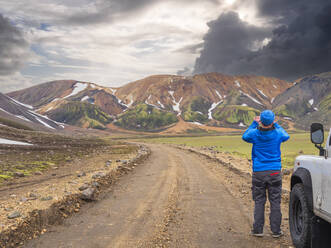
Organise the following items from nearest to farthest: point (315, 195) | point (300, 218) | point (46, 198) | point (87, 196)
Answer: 1. point (315, 195)
2. point (300, 218)
3. point (46, 198)
4. point (87, 196)

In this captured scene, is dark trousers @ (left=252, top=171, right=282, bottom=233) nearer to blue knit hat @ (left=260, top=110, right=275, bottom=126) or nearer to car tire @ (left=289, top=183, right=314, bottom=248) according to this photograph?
car tire @ (left=289, top=183, right=314, bottom=248)

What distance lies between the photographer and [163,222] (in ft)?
26.1

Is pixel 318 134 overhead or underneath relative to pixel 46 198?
overhead

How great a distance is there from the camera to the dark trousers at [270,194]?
6602mm

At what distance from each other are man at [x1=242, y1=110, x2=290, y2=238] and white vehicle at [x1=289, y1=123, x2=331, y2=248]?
1.63 feet

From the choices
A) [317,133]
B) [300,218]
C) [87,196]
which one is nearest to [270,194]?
[300,218]

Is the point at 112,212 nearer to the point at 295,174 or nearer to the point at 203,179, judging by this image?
the point at 295,174

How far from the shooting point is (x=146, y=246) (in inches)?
244

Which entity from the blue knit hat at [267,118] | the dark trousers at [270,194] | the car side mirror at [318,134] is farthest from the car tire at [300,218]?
the blue knit hat at [267,118]

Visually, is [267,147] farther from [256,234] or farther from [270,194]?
[256,234]

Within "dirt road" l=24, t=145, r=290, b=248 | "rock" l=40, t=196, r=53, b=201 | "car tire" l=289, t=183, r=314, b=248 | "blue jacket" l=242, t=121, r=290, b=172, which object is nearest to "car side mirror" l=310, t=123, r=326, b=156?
"car tire" l=289, t=183, r=314, b=248

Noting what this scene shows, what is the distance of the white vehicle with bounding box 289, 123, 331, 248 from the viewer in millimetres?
4852

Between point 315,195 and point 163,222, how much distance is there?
4.23 m

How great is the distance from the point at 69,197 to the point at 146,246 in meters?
5.10
